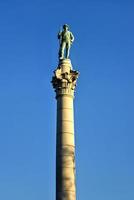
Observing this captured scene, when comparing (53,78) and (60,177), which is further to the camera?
(53,78)

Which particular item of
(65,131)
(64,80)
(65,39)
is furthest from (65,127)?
(65,39)

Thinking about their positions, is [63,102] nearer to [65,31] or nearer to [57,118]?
[57,118]

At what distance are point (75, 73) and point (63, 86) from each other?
1.43 metres

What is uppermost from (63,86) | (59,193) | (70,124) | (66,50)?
(66,50)

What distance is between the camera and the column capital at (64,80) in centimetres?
3175

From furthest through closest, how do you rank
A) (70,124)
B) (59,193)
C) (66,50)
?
(66,50), (70,124), (59,193)

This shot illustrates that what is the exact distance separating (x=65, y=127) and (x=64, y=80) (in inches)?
138

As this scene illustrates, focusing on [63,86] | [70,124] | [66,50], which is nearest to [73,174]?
[70,124]

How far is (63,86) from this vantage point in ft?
104

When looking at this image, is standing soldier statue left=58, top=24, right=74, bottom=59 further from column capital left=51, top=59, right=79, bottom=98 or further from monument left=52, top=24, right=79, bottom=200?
column capital left=51, top=59, right=79, bottom=98

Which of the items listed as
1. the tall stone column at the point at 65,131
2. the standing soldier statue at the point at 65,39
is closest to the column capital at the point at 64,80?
the tall stone column at the point at 65,131

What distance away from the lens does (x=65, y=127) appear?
30.6 metres

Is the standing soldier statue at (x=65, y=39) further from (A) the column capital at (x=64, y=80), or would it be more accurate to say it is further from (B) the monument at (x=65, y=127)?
(A) the column capital at (x=64, y=80)

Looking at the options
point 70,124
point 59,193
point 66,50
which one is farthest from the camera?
point 66,50
